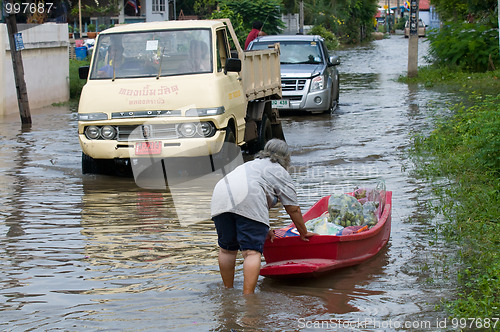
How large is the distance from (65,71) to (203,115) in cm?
1385

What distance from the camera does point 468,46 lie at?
26.1 meters

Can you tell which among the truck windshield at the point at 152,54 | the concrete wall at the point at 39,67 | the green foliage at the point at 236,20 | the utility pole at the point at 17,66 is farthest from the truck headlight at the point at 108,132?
the green foliage at the point at 236,20

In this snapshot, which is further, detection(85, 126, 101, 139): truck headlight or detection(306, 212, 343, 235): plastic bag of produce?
detection(85, 126, 101, 139): truck headlight

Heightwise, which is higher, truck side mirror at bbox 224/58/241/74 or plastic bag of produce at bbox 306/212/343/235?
truck side mirror at bbox 224/58/241/74

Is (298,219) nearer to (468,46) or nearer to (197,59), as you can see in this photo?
(197,59)

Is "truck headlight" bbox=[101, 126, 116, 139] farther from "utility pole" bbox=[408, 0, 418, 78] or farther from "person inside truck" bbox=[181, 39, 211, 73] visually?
"utility pole" bbox=[408, 0, 418, 78]

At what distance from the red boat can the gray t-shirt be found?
0.45 m

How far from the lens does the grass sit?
5586 mm

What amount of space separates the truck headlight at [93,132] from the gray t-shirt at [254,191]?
492 cm

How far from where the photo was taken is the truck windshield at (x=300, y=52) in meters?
18.7

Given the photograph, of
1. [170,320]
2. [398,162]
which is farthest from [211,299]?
[398,162]

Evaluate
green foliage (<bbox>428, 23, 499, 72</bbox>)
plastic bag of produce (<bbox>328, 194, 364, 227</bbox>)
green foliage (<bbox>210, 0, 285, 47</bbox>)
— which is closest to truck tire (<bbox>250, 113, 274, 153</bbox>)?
plastic bag of produce (<bbox>328, 194, 364, 227</bbox>)

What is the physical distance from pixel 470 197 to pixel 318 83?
32.4 ft

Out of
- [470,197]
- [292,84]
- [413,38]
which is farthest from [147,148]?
[413,38]
